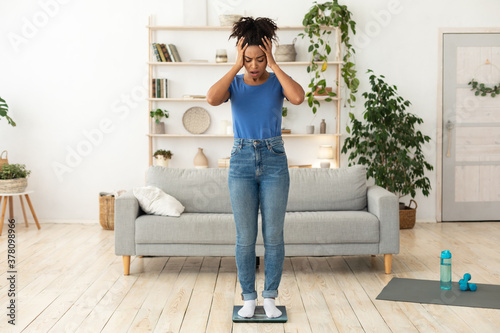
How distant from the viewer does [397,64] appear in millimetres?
5910

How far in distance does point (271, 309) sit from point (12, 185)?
3.53 metres

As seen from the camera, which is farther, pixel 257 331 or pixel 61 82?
pixel 61 82

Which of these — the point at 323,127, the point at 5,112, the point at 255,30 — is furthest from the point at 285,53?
the point at 255,30

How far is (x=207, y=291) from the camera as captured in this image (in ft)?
11.2

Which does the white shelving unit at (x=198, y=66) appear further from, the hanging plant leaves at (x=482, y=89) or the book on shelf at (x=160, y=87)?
the hanging plant leaves at (x=482, y=89)

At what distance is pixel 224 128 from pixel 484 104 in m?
2.78

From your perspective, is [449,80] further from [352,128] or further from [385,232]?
[385,232]

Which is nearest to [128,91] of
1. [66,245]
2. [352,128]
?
[66,245]

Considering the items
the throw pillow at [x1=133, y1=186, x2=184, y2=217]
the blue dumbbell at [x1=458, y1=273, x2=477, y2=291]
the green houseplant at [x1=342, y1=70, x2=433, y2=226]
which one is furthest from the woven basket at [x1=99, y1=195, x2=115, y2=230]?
the blue dumbbell at [x1=458, y1=273, x2=477, y2=291]

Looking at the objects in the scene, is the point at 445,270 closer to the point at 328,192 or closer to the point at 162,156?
the point at 328,192

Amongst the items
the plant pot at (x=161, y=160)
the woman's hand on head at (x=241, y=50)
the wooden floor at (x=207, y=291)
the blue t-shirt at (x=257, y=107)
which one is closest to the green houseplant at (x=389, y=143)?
the wooden floor at (x=207, y=291)

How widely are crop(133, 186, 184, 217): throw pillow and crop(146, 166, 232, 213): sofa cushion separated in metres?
0.20

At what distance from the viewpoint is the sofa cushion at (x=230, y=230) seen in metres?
3.74

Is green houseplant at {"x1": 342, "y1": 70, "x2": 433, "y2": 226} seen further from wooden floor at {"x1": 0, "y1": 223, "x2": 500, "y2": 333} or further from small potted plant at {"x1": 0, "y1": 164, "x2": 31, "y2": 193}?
small potted plant at {"x1": 0, "y1": 164, "x2": 31, "y2": 193}
